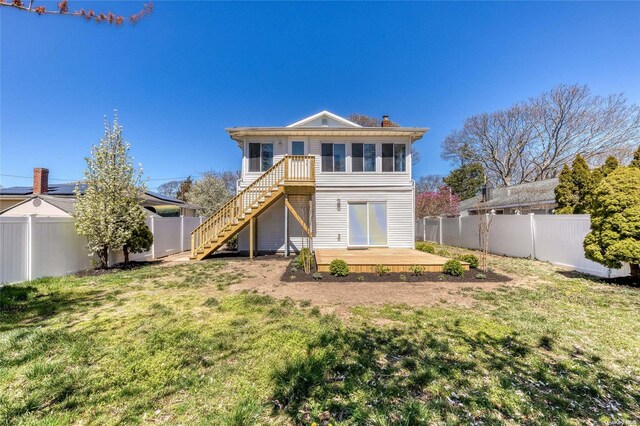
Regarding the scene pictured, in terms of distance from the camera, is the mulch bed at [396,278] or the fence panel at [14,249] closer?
the fence panel at [14,249]

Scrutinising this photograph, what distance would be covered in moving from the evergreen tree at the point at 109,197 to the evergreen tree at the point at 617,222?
1260 centimetres

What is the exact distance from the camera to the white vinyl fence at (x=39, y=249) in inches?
226

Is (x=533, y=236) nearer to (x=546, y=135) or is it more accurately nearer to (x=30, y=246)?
(x=30, y=246)

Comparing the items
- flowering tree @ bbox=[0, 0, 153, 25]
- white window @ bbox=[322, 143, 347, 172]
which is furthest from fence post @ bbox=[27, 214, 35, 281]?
white window @ bbox=[322, 143, 347, 172]

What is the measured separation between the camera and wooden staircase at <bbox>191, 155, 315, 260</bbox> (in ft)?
33.6

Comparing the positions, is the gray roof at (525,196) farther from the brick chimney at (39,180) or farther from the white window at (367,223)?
the brick chimney at (39,180)

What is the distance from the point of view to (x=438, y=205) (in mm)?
21094

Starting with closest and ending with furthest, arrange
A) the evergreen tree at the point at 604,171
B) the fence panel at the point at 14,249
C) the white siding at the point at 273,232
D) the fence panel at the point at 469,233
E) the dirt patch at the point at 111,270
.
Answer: the fence panel at the point at 14,249 < the dirt patch at the point at 111,270 < the evergreen tree at the point at 604,171 < the white siding at the point at 273,232 < the fence panel at the point at 469,233

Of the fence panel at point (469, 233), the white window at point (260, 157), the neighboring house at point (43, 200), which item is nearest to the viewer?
the neighboring house at point (43, 200)

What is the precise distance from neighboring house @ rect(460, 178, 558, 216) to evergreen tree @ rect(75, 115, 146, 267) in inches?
597

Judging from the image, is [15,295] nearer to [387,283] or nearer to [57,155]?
[387,283]

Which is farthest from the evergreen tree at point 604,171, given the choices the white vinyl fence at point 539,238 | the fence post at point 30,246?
the fence post at point 30,246

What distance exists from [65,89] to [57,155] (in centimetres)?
906

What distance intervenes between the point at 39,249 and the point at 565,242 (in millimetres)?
15083
